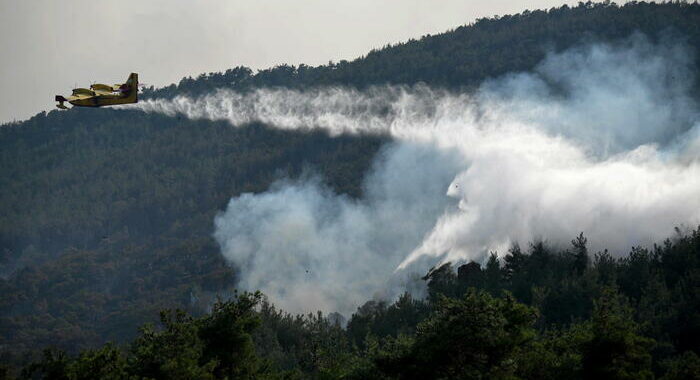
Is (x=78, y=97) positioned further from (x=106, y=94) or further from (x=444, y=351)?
(x=444, y=351)

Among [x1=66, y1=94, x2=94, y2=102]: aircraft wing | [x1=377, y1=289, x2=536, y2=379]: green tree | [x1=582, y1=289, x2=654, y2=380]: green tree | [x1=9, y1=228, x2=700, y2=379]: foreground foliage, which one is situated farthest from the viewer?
[x1=66, y1=94, x2=94, y2=102]: aircraft wing

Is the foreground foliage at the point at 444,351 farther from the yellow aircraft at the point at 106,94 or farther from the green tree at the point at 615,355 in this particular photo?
the yellow aircraft at the point at 106,94

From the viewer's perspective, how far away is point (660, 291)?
10388 centimetres

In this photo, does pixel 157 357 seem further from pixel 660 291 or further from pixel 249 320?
pixel 660 291

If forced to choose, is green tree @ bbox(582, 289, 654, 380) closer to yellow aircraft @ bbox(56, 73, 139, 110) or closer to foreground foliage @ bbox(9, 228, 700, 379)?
foreground foliage @ bbox(9, 228, 700, 379)

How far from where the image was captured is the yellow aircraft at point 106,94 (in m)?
112

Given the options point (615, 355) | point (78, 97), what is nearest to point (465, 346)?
point (615, 355)

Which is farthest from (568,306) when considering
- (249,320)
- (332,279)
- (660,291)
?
(332,279)

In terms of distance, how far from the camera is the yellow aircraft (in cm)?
11238

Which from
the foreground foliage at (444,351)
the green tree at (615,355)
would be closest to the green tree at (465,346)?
the foreground foliage at (444,351)

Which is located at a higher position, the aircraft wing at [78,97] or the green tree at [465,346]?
the aircraft wing at [78,97]

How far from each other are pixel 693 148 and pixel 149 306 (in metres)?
89.4

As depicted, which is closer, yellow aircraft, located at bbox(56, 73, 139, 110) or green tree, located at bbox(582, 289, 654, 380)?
green tree, located at bbox(582, 289, 654, 380)

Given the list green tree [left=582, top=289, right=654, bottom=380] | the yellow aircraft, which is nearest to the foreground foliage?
green tree [left=582, top=289, right=654, bottom=380]
